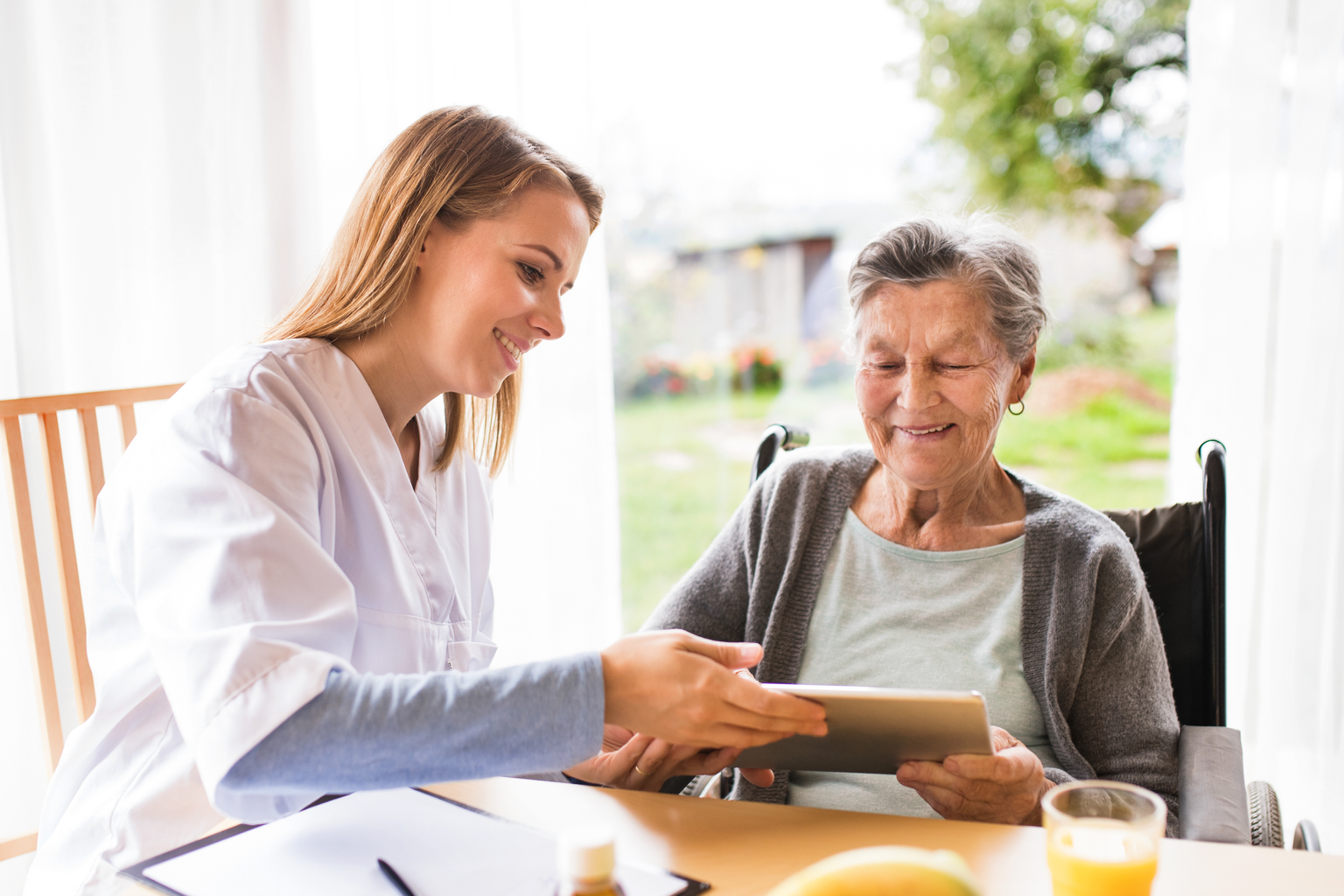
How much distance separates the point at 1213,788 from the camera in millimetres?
1072

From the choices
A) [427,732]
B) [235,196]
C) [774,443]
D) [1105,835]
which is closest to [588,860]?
[427,732]

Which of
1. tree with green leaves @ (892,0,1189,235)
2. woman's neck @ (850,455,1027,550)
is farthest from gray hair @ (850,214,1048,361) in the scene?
tree with green leaves @ (892,0,1189,235)

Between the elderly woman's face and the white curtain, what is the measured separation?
38.2 inches

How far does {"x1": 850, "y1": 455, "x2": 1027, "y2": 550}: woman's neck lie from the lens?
1.45 metres

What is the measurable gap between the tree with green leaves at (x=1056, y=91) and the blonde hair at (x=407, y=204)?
2708 millimetres

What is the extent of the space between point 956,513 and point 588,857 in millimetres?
1041

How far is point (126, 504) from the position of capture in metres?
0.99

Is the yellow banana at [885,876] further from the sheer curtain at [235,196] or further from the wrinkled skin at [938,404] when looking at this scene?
the sheer curtain at [235,196]

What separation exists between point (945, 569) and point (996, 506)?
0.14 meters

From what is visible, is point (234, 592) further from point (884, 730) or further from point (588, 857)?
point (884, 730)

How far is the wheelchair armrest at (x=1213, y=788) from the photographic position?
972mm

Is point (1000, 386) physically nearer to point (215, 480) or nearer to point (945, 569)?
point (945, 569)

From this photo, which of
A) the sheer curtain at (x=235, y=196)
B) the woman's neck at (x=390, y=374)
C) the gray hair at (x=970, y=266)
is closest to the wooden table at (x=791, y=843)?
the woman's neck at (x=390, y=374)

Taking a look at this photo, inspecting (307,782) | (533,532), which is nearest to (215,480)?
(307,782)
